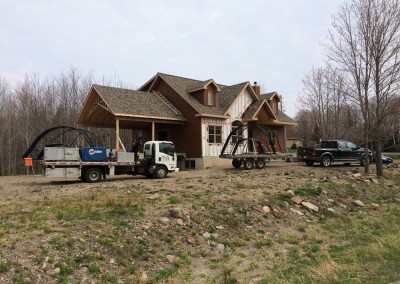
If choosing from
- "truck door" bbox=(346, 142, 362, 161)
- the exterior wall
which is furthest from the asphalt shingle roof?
"truck door" bbox=(346, 142, 362, 161)

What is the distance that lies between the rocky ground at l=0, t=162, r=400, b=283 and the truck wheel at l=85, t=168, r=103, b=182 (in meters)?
2.75

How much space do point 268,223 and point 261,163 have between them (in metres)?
12.4

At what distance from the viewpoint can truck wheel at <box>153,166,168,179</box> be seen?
61.4 ft

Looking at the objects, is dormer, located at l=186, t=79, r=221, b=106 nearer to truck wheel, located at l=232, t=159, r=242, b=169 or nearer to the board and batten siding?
the board and batten siding

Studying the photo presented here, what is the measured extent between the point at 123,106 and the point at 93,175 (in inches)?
269

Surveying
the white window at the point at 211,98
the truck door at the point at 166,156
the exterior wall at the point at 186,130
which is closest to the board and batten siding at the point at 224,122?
the exterior wall at the point at 186,130

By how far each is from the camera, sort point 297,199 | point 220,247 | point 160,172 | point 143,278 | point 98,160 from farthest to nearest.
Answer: point 160,172, point 98,160, point 297,199, point 220,247, point 143,278

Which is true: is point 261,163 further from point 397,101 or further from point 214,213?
point 214,213

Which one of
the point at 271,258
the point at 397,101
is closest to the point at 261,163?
the point at 397,101

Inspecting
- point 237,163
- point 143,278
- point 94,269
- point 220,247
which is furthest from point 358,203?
point 94,269

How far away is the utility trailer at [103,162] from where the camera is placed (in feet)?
53.1

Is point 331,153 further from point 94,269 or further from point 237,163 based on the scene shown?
point 94,269

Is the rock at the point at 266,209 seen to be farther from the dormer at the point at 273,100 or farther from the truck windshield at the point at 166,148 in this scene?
the dormer at the point at 273,100

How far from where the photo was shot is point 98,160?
683 inches
